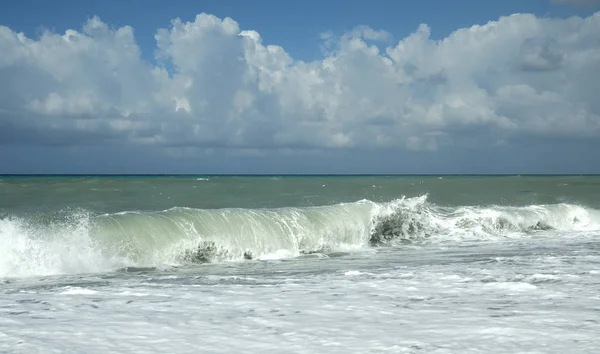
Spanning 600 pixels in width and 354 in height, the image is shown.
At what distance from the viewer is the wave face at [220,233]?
1161cm

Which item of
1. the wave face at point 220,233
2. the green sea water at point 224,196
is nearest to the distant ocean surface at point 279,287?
the wave face at point 220,233

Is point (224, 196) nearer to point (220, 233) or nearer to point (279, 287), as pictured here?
point (220, 233)

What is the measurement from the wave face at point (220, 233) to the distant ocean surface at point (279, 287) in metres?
0.05

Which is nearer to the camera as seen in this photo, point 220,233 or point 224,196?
point 220,233

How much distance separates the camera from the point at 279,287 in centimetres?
834

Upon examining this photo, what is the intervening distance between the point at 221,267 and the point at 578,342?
7.95 m

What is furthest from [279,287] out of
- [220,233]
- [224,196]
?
[224,196]

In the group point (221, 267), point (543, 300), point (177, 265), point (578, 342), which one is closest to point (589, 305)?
point (543, 300)

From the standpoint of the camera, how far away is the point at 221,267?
1188 cm

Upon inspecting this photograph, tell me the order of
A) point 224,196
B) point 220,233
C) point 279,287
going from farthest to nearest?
point 224,196
point 220,233
point 279,287

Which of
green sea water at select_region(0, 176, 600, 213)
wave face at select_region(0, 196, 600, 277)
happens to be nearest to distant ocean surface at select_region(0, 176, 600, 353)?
wave face at select_region(0, 196, 600, 277)

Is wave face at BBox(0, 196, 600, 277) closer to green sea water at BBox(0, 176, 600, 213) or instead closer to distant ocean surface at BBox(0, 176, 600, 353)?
distant ocean surface at BBox(0, 176, 600, 353)

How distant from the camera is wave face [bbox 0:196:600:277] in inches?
457

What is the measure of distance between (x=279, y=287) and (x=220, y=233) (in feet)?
22.0
